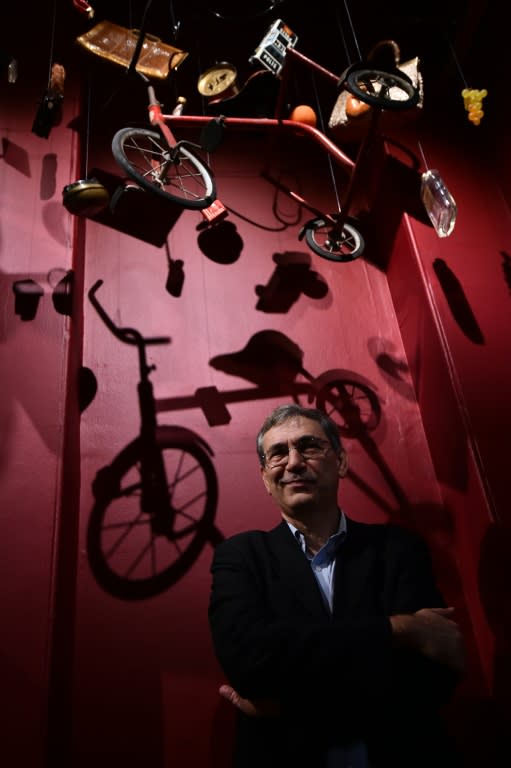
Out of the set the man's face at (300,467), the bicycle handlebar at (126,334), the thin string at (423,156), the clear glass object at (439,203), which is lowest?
the man's face at (300,467)

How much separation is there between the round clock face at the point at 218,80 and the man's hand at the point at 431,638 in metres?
4.18

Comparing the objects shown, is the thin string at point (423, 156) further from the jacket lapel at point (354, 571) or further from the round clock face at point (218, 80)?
the jacket lapel at point (354, 571)

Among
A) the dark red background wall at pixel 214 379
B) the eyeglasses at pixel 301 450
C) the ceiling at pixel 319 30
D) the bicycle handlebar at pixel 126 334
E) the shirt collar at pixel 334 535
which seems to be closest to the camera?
the shirt collar at pixel 334 535

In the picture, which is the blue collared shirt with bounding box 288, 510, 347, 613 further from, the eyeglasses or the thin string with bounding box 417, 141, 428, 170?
the thin string with bounding box 417, 141, 428, 170

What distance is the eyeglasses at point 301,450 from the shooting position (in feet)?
7.94

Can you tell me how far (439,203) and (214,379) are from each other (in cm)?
201

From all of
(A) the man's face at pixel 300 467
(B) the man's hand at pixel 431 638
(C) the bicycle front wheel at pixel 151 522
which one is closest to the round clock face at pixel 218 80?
(C) the bicycle front wheel at pixel 151 522

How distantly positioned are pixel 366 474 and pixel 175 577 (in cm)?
144

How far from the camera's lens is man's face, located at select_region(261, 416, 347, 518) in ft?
7.50

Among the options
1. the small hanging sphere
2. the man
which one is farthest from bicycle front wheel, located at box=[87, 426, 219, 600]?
the small hanging sphere

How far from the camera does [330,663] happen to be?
1579 millimetres

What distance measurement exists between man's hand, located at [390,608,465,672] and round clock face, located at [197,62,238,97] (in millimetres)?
4184

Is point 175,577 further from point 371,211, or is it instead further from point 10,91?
point 10,91

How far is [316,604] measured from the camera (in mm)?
1933
